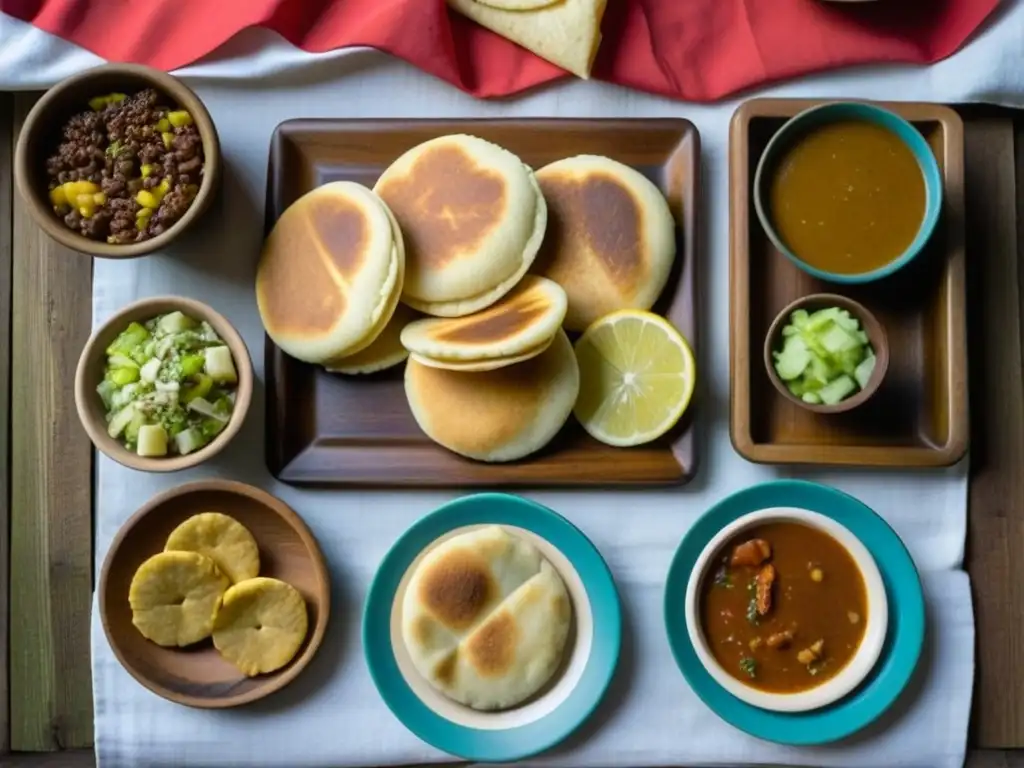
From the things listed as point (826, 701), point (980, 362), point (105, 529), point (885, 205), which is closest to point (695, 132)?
point (885, 205)

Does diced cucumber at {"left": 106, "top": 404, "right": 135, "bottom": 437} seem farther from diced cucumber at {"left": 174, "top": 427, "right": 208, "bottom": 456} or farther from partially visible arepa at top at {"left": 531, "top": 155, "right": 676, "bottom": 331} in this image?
partially visible arepa at top at {"left": 531, "top": 155, "right": 676, "bottom": 331}

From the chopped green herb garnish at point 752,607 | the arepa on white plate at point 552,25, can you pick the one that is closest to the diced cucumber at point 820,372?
the chopped green herb garnish at point 752,607

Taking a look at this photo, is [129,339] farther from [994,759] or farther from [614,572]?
[994,759]

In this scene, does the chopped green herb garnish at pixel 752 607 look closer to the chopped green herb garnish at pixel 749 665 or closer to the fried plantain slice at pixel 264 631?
the chopped green herb garnish at pixel 749 665

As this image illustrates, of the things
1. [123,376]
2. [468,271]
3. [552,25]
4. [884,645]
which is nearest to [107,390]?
[123,376]

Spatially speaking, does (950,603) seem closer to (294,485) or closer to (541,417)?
(541,417)

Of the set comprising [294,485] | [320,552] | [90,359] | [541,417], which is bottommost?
[320,552]

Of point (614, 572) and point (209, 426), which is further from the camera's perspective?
point (614, 572)
